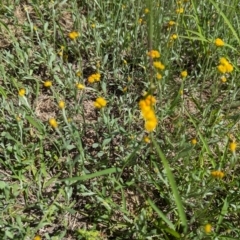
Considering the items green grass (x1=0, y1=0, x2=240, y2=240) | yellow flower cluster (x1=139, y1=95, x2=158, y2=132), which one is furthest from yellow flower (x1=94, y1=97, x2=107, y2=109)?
yellow flower cluster (x1=139, y1=95, x2=158, y2=132)

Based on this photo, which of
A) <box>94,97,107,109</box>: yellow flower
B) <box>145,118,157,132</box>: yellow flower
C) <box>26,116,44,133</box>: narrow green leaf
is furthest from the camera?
<box>26,116,44,133</box>: narrow green leaf

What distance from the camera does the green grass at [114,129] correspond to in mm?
1597

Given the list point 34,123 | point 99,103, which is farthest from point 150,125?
point 34,123

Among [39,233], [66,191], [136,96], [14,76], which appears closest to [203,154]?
[136,96]

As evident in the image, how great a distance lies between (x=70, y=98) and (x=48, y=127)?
0.70 ft

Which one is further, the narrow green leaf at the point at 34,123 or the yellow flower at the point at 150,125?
the narrow green leaf at the point at 34,123

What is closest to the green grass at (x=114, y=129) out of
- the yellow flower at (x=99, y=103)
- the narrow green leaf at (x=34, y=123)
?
the narrow green leaf at (x=34, y=123)

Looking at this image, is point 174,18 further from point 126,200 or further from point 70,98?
point 126,200

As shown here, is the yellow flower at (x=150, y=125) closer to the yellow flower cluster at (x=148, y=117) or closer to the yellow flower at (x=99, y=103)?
the yellow flower cluster at (x=148, y=117)

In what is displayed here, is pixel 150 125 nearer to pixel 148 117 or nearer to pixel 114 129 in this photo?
pixel 148 117

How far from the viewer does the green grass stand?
5.24ft

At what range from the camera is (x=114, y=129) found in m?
1.80

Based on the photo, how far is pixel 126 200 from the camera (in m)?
1.71

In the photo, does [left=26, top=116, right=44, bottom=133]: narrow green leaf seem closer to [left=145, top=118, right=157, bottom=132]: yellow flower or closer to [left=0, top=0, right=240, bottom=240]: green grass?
[left=0, top=0, right=240, bottom=240]: green grass
